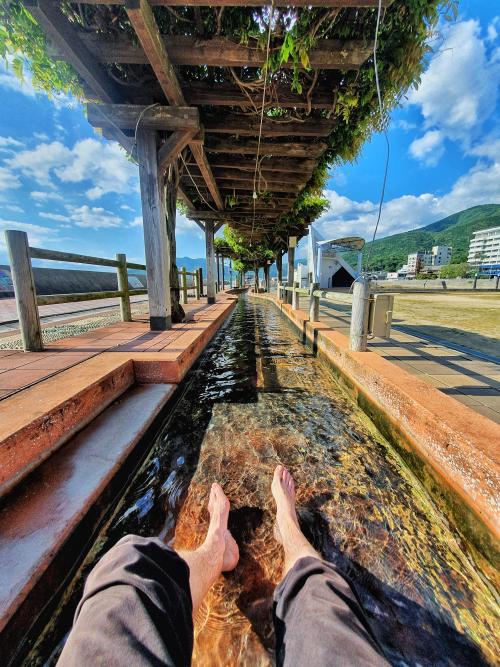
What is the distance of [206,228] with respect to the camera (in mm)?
8500

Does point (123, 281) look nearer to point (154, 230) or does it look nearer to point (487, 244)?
point (154, 230)

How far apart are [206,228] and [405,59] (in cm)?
658

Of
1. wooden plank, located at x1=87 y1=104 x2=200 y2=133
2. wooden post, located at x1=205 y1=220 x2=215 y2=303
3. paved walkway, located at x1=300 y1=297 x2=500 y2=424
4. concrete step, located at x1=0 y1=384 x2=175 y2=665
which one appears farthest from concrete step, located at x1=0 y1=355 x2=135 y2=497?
wooden post, located at x1=205 y1=220 x2=215 y2=303

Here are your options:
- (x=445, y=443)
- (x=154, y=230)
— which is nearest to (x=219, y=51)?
(x=154, y=230)

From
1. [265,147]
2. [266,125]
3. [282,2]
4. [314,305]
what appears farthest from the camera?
[314,305]

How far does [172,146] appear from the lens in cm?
343

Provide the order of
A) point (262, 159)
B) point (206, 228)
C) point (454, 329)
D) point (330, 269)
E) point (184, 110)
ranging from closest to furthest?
1. point (184, 110)
2. point (454, 329)
3. point (262, 159)
4. point (206, 228)
5. point (330, 269)

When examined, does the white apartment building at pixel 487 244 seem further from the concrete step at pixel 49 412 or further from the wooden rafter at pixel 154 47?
the concrete step at pixel 49 412

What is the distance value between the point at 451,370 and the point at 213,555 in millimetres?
2720

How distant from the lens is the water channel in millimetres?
901

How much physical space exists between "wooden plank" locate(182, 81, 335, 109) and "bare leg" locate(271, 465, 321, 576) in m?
4.21

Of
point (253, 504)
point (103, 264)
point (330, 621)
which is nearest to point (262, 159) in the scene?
point (103, 264)

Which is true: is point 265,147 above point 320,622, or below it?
above

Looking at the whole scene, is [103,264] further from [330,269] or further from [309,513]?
[330,269]
